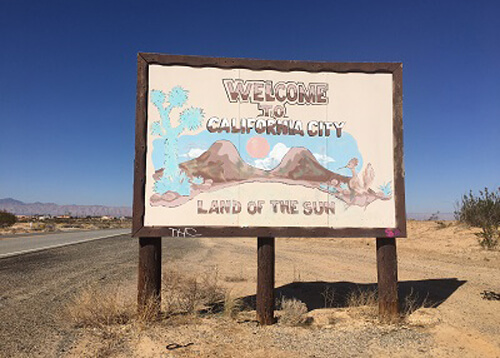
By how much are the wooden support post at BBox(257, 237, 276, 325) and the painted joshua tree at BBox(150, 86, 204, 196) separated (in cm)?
168

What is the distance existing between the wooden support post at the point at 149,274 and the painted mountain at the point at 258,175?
29.1 inches

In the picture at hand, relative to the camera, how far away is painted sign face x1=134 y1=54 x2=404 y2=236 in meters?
6.02

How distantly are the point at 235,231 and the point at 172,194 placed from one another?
1.29 m

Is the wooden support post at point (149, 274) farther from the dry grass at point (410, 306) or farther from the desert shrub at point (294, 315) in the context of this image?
the dry grass at point (410, 306)

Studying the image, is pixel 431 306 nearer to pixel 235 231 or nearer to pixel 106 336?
pixel 235 231

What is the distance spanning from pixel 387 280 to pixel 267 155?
3166 millimetres

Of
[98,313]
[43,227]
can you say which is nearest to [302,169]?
[98,313]

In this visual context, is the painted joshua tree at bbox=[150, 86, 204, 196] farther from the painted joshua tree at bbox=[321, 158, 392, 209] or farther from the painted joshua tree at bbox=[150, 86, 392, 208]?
the painted joshua tree at bbox=[321, 158, 392, 209]

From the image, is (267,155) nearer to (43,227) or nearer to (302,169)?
(302,169)

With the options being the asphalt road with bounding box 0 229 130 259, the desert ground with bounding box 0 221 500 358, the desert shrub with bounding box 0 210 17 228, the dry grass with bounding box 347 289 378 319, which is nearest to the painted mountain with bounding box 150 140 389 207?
the desert ground with bounding box 0 221 500 358

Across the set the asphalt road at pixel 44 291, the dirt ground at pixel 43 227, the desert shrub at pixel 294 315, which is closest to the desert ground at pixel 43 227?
the dirt ground at pixel 43 227

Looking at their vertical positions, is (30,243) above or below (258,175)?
below

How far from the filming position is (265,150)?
6.23m

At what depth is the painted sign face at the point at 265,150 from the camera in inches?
237
